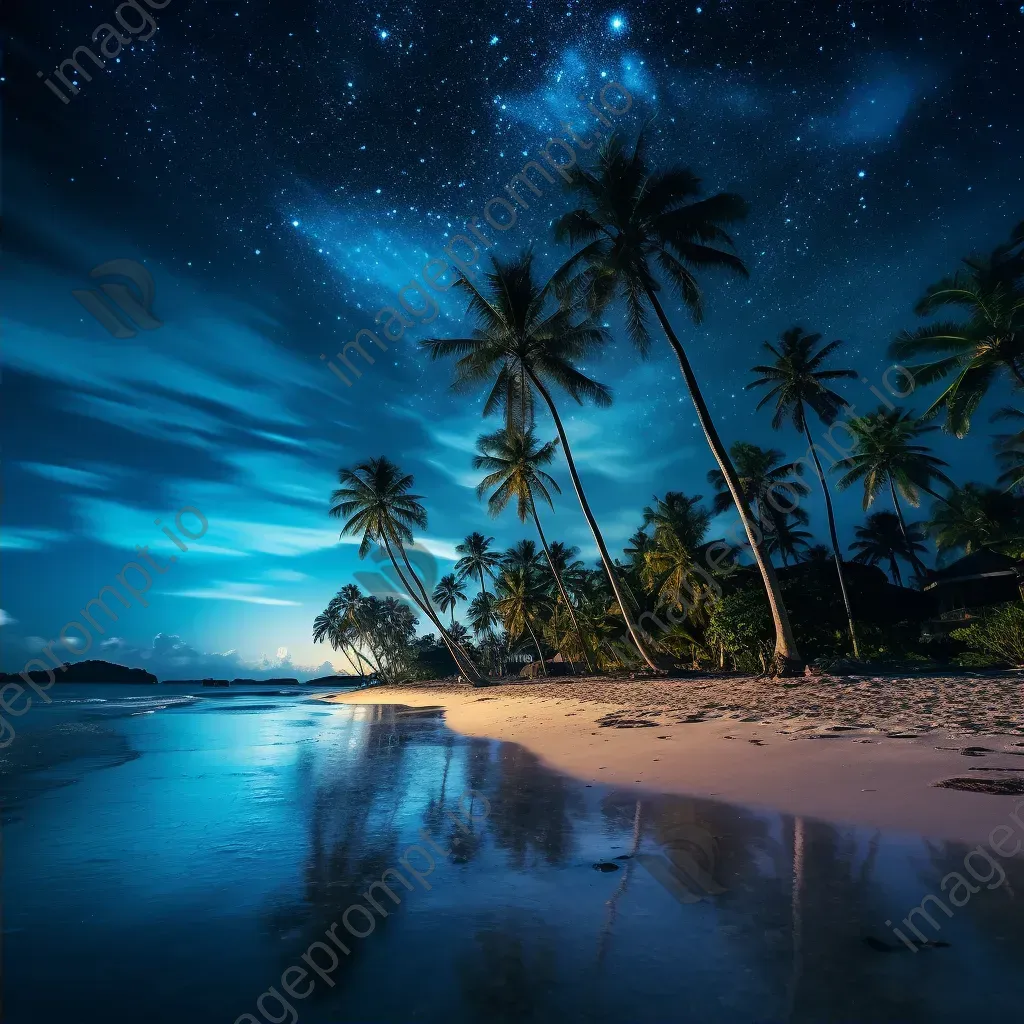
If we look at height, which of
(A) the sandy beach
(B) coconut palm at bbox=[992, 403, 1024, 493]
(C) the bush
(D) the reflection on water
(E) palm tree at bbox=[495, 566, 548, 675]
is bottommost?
(D) the reflection on water

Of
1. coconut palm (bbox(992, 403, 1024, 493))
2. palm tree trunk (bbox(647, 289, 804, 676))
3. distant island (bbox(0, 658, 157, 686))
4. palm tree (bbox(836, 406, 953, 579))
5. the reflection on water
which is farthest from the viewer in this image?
distant island (bbox(0, 658, 157, 686))

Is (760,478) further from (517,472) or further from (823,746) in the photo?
(823,746)

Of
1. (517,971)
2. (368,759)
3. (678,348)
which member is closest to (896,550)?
(678,348)

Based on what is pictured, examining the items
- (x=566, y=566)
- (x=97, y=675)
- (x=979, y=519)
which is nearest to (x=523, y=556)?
(x=566, y=566)

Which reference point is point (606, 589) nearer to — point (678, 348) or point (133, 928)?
point (678, 348)

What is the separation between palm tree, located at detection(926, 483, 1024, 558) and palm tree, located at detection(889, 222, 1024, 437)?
248 inches

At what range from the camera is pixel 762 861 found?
133 inches

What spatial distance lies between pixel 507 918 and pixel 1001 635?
20.1 metres

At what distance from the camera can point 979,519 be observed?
85.9 ft

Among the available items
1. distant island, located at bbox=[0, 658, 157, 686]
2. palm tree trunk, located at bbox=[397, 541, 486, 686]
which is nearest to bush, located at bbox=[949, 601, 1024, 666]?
palm tree trunk, located at bbox=[397, 541, 486, 686]

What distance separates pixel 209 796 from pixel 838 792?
6912 mm

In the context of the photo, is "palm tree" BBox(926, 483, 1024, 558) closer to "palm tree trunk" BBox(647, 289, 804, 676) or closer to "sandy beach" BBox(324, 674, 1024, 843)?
"palm tree trunk" BBox(647, 289, 804, 676)

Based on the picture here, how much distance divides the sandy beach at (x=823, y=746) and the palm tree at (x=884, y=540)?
41.8 meters

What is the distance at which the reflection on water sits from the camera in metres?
2.12
